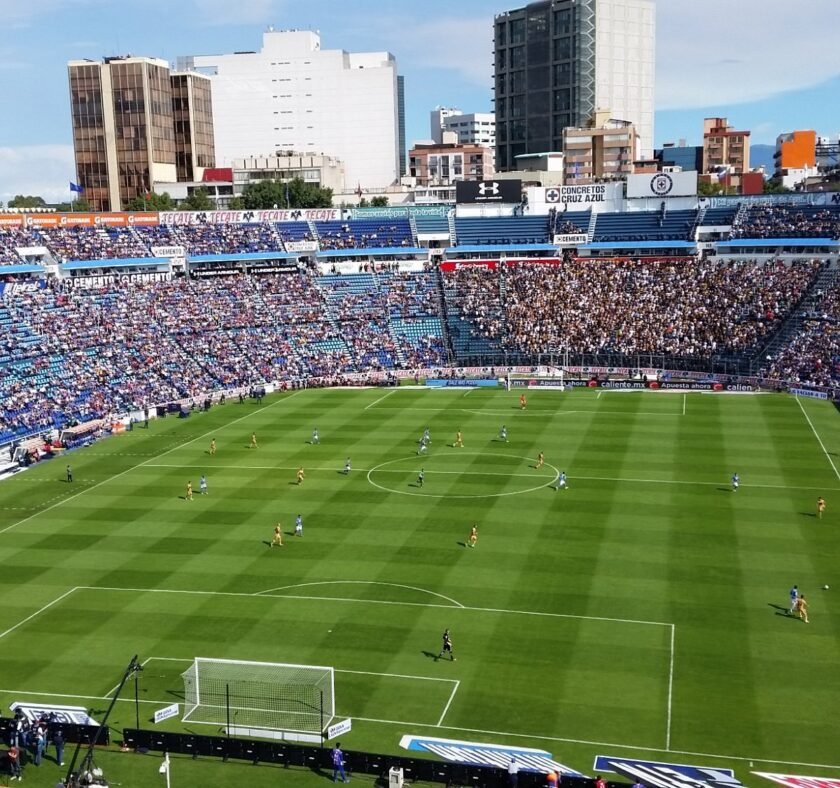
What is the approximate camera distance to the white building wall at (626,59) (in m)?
181

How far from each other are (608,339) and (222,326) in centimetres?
3537

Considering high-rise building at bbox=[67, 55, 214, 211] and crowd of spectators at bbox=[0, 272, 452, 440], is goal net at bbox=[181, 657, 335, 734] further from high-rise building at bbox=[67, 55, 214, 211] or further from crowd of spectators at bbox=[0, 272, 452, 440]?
high-rise building at bbox=[67, 55, 214, 211]

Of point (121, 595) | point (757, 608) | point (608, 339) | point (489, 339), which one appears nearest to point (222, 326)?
point (489, 339)

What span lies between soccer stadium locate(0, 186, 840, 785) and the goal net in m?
0.10

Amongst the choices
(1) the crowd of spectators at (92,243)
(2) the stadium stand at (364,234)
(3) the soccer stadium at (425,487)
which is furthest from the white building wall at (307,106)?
(1) the crowd of spectators at (92,243)

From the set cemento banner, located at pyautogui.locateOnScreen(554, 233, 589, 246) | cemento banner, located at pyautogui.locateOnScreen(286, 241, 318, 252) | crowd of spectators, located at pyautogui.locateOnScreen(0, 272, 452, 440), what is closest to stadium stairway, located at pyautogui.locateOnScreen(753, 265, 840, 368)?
cemento banner, located at pyautogui.locateOnScreen(554, 233, 589, 246)

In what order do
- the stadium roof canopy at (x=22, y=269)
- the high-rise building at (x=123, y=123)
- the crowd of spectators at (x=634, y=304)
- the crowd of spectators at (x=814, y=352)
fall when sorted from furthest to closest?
the high-rise building at (x=123, y=123) → the crowd of spectators at (x=634, y=304) → the stadium roof canopy at (x=22, y=269) → the crowd of spectators at (x=814, y=352)

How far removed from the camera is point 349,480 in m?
55.6

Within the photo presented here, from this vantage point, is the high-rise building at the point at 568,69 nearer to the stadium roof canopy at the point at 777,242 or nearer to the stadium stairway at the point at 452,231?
the stadium stairway at the point at 452,231

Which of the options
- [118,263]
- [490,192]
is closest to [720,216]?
[490,192]

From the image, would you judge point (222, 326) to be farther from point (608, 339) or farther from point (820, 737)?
point (820, 737)

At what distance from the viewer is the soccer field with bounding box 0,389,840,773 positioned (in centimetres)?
3038

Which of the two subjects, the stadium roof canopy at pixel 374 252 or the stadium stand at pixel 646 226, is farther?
the stadium roof canopy at pixel 374 252

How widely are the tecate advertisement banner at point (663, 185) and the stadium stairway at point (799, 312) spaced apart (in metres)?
21.9
